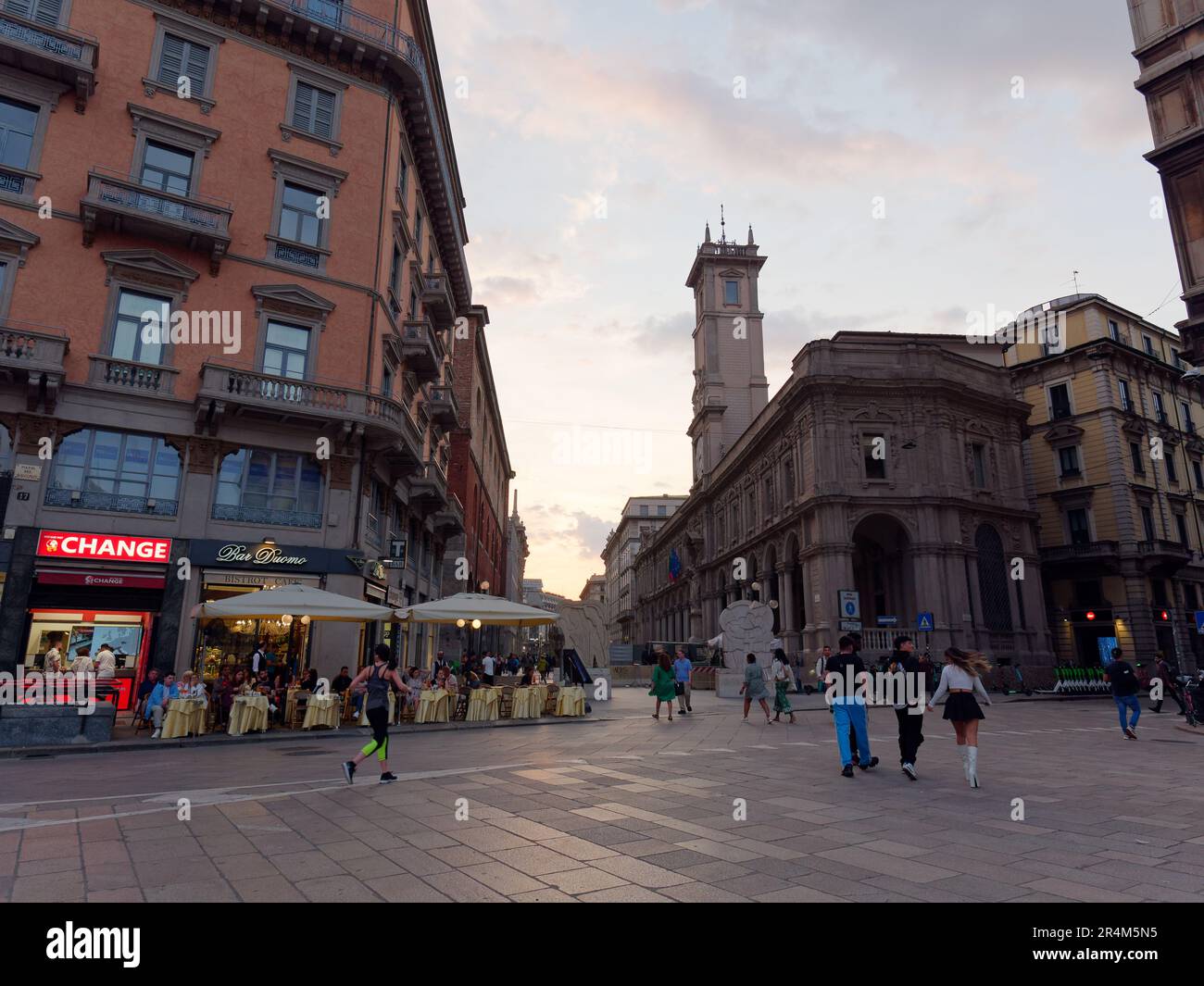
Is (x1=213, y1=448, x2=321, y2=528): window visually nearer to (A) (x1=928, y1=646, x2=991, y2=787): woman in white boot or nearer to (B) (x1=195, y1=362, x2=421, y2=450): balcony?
(B) (x1=195, y1=362, x2=421, y2=450): balcony

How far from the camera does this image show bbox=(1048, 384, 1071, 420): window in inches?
1661

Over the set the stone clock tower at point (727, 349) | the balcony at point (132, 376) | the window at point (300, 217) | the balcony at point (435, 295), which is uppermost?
the stone clock tower at point (727, 349)

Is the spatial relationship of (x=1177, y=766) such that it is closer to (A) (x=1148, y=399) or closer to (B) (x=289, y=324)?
(B) (x=289, y=324)

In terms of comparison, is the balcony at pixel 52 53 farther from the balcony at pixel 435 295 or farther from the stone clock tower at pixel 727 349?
the stone clock tower at pixel 727 349

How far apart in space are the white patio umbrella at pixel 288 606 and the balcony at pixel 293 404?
6.03 meters

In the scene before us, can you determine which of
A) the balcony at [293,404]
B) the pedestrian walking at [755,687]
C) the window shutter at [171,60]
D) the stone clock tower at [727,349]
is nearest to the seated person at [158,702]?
the balcony at [293,404]

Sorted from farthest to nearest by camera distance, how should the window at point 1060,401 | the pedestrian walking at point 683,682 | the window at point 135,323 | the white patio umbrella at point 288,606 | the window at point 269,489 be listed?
the window at point 1060,401 → the pedestrian walking at point 683,682 → the window at point 269,489 → the window at point 135,323 → the white patio umbrella at point 288,606

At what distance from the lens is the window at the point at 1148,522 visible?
38684mm

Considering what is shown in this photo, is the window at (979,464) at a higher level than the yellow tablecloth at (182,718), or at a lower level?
higher

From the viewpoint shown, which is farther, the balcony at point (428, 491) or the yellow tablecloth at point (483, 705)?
the balcony at point (428, 491)

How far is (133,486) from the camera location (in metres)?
18.0

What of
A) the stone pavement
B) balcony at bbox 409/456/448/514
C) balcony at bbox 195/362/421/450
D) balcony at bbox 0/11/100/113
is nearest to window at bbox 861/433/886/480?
balcony at bbox 409/456/448/514
